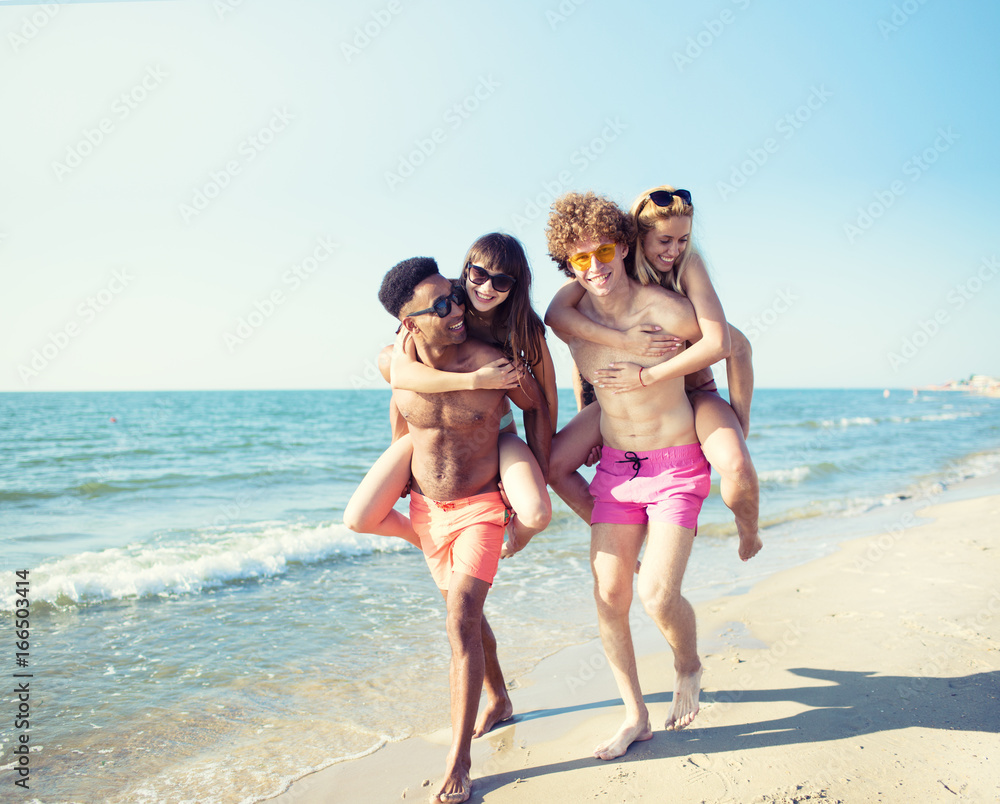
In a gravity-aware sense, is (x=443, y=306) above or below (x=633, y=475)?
above

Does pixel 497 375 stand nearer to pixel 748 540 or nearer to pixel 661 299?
pixel 661 299

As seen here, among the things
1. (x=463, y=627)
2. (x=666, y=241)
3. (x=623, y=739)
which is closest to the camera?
(x=463, y=627)

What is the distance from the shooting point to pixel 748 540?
4.00 m

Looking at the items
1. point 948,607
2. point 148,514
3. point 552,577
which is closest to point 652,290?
point 948,607

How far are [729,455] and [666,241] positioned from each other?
1.23 meters

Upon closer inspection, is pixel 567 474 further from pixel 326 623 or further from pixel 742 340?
pixel 326 623

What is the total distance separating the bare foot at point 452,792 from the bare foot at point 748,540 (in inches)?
78.8

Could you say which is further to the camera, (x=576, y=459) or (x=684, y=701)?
(x=576, y=459)

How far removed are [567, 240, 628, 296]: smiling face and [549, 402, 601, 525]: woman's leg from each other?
2.62ft

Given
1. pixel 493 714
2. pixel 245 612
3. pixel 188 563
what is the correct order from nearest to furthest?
pixel 493 714 → pixel 245 612 → pixel 188 563

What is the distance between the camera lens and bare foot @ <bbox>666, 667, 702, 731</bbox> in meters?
3.57

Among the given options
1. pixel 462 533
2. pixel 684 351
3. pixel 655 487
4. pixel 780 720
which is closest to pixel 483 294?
pixel 684 351

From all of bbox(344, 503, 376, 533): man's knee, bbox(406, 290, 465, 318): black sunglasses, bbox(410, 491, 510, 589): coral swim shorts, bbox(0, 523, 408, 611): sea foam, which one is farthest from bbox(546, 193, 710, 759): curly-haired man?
bbox(0, 523, 408, 611): sea foam

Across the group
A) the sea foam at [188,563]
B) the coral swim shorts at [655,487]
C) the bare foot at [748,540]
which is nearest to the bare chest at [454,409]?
the coral swim shorts at [655,487]
